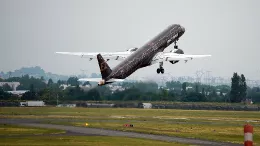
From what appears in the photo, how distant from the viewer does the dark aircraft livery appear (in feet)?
253

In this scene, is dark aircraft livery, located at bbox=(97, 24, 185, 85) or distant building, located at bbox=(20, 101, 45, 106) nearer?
dark aircraft livery, located at bbox=(97, 24, 185, 85)

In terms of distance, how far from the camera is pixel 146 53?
86.9 m

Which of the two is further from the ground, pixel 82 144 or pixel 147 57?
pixel 147 57

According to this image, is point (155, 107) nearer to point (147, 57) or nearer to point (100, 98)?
point (100, 98)

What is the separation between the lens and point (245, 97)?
190 m

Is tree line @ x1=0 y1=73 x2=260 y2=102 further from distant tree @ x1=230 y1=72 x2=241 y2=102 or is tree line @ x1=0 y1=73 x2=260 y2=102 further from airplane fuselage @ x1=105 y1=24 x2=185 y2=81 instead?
airplane fuselage @ x1=105 y1=24 x2=185 y2=81

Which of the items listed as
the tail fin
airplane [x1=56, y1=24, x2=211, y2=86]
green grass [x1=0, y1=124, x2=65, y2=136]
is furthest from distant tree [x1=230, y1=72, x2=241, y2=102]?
green grass [x1=0, y1=124, x2=65, y2=136]

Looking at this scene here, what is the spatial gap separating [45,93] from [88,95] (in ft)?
112

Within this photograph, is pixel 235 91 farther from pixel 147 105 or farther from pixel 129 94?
pixel 129 94

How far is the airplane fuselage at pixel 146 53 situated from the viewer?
81.8m

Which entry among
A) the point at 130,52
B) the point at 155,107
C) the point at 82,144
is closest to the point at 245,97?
the point at 155,107

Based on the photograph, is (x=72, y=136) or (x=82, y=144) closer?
(x=82, y=144)

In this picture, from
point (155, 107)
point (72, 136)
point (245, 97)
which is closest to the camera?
point (72, 136)

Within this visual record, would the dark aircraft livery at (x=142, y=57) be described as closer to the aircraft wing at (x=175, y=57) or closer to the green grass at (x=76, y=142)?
the aircraft wing at (x=175, y=57)
